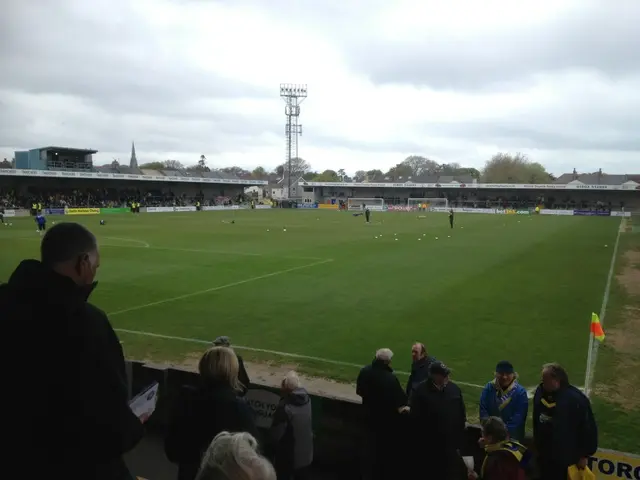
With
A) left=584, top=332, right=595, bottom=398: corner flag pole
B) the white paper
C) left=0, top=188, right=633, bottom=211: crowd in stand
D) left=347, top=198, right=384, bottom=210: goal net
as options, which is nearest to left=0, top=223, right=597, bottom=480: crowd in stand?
the white paper

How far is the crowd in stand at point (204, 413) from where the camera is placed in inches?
88.7

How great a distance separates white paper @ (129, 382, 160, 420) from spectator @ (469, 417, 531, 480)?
267cm

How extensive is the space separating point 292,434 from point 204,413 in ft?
5.36

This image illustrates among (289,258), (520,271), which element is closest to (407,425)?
(520,271)

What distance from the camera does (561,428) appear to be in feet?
16.0

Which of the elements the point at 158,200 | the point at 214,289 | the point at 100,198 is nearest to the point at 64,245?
the point at 214,289

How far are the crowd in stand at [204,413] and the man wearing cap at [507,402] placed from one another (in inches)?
0.5

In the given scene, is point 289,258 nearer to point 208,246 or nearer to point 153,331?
point 208,246

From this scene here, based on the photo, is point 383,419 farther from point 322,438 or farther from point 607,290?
point 607,290

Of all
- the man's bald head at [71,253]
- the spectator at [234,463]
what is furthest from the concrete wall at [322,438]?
the man's bald head at [71,253]

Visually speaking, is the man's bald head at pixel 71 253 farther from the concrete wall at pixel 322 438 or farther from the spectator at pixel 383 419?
the concrete wall at pixel 322 438

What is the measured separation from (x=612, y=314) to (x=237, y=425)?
45.3ft

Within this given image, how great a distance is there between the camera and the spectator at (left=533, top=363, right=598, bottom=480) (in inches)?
191

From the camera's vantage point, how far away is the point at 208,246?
94.1 feet
